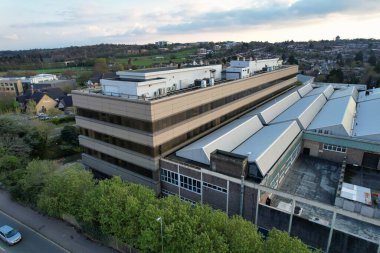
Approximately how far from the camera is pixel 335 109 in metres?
48.5

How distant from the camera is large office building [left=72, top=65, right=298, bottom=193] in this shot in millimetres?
29078

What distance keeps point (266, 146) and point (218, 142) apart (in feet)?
19.3

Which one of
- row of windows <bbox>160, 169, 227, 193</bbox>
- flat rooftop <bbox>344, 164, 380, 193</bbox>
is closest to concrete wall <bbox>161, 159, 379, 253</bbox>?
row of windows <bbox>160, 169, 227, 193</bbox>

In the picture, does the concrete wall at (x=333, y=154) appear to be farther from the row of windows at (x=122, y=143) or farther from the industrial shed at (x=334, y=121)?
the row of windows at (x=122, y=143)

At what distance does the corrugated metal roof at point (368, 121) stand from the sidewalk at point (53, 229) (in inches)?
1432

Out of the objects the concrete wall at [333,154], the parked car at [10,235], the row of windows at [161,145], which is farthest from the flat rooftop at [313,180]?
the parked car at [10,235]

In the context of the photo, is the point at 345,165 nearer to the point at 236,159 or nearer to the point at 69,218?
the point at 236,159

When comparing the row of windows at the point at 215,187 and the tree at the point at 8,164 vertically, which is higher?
the row of windows at the point at 215,187

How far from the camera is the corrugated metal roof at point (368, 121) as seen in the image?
3578cm

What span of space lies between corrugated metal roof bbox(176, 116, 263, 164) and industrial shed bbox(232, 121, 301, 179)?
956mm

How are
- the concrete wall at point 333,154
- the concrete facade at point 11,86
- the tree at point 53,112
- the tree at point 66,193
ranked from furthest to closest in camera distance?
the concrete facade at point 11,86
the tree at point 53,112
the concrete wall at point 333,154
the tree at point 66,193

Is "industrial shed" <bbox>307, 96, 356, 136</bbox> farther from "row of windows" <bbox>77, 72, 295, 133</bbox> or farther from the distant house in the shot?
the distant house

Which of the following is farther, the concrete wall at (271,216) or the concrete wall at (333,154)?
the concrete wall at (333,154)

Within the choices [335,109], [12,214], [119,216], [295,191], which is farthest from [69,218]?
[335,109]
